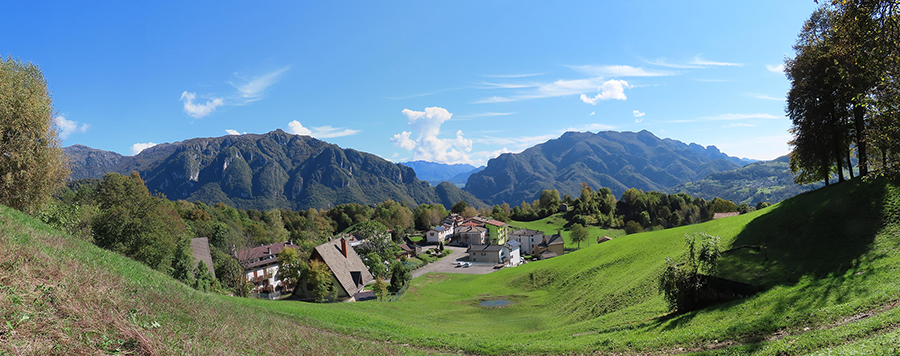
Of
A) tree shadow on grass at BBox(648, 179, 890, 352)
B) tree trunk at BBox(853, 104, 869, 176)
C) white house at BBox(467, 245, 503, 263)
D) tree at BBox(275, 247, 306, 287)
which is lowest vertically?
white house at BBox(467, 245, 503, 263)

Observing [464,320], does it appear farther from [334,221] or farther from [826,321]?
[334,221]

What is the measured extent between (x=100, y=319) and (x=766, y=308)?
19353 millimetres

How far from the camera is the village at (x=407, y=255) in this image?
150 feet

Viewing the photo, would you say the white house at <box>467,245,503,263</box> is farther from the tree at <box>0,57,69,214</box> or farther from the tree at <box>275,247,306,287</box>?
the tree at <box>0,57,69,214</box>

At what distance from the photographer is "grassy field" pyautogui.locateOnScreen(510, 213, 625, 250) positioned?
337 ft

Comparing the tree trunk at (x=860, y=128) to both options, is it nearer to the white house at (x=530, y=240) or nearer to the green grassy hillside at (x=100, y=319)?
the green grassy hillside at (x=100, y=319)

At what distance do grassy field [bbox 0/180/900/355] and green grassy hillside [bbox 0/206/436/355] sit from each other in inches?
1.3

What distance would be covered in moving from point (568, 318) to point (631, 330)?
1036 centimetres

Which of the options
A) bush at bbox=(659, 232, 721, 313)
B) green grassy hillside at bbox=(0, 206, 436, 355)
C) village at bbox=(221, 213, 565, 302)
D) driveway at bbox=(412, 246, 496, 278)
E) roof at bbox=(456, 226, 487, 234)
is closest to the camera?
green grassy hillside at bbox=(0, 206, 436, 355)

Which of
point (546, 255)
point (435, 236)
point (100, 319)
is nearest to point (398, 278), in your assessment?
point (546, 255)

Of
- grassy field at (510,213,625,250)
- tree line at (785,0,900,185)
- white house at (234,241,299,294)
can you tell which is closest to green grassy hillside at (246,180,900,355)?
tree line at (785,0,900,185)

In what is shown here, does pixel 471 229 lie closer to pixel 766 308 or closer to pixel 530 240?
pixel 530 240

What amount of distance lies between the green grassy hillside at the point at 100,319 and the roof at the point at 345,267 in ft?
108

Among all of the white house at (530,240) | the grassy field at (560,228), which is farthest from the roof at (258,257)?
the grassy field at (560,228)
